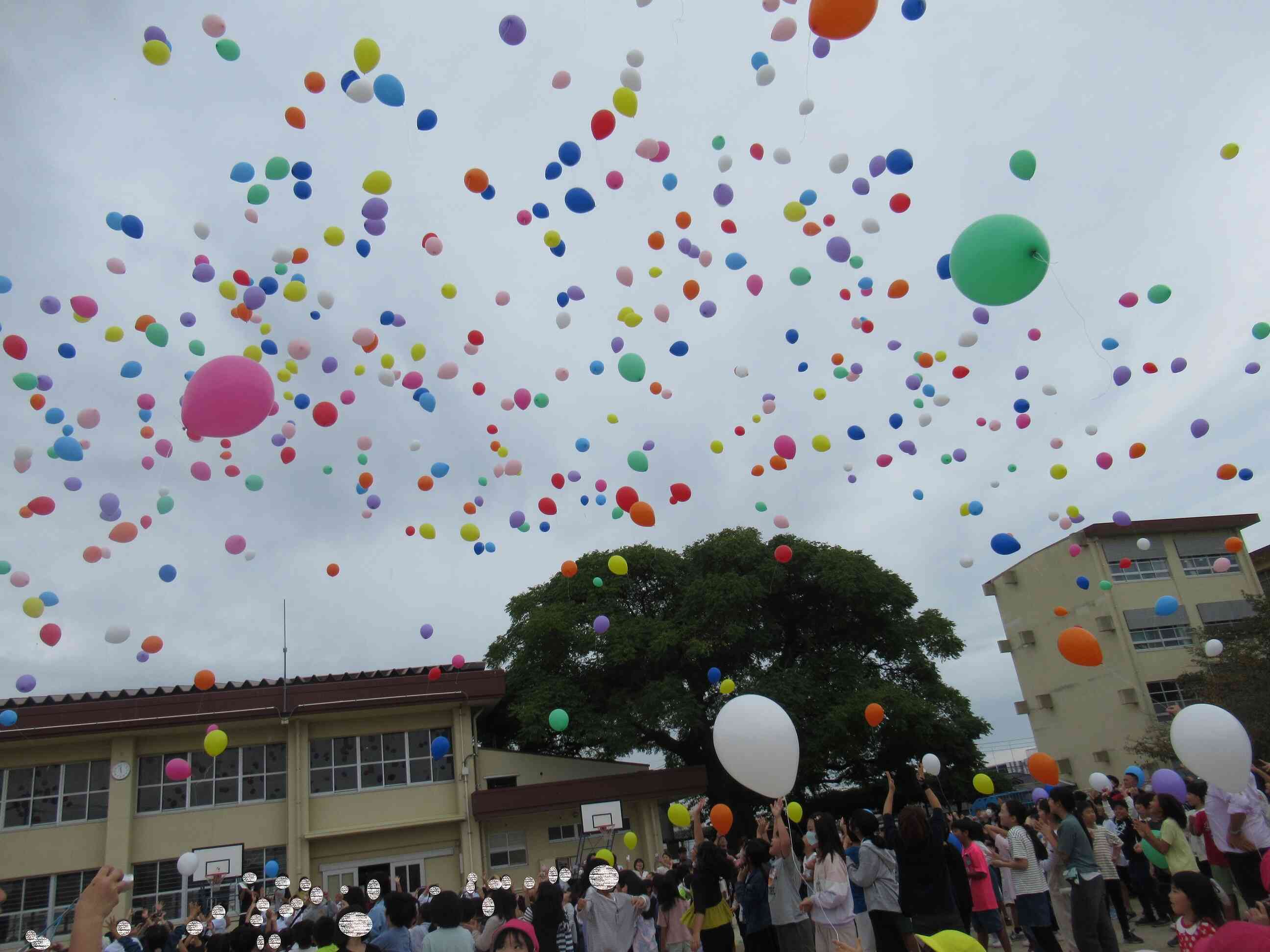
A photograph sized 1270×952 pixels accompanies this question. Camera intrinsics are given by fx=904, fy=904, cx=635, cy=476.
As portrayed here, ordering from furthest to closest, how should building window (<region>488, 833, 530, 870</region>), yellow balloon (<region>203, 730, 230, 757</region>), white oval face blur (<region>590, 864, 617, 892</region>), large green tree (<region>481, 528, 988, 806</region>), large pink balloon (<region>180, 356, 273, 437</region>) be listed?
1. large green tree (<region>481, 528, 988, 806</region>)
2. building window (<region>488, 833, 530, 870</region>)
3. yellow balloon (<region>203, 730, 230, 757</region>)
4. large pink balloon (<region>180, 356, 273, 437</region>)
5. white oval face blur (<region>590, 864, 617, 892</region>)

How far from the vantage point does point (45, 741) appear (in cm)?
1575

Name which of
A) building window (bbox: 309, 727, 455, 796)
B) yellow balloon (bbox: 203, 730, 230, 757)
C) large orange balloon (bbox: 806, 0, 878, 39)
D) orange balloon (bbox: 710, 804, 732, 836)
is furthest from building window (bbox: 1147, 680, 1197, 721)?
large orange balloon (bbox: 806, 0, 878, 39)

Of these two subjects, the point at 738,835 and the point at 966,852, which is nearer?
the point at 966,852

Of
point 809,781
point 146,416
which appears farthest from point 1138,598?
point 146,416

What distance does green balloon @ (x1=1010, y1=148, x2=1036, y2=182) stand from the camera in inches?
258

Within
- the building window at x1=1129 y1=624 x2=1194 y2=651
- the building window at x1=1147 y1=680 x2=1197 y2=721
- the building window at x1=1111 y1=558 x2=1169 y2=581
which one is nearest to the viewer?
the building window at x1=1147 y1=680 x2=1197 y2=721

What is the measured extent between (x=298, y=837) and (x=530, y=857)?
4411 millimetres

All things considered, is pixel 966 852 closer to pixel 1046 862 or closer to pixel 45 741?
pixel 1046 862

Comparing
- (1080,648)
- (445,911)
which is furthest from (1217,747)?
(445,911)

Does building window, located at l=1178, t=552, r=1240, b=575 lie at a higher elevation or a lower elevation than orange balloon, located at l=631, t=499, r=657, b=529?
higher

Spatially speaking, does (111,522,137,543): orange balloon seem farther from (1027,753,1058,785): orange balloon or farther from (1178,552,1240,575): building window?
(1178,552,1240,575): building window

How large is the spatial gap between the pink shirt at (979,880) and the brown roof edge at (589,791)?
11750 mm

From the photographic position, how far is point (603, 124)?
675 centimetres

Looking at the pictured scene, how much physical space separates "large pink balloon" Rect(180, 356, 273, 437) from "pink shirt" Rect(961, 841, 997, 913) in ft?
20.2
